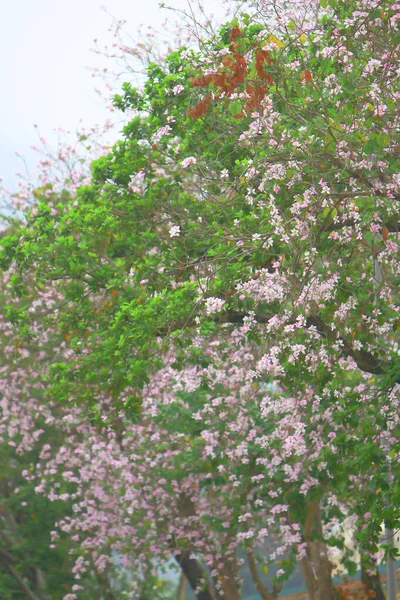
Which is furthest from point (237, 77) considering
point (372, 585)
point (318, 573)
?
point (372, 585)

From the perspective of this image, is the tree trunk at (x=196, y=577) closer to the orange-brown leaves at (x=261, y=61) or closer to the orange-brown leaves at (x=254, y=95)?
the orange-brown leaves at (x=254, y=95)

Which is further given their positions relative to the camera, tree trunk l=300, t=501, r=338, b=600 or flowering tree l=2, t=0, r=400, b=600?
tree trunk l=300, t=501, r=338, b=600

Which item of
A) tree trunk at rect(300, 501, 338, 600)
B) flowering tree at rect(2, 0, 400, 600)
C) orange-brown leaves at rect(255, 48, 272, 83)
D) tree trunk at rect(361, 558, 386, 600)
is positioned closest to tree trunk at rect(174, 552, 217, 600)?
flowering tree at rect(2, 0, 400, 600)

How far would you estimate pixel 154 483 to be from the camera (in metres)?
15.2

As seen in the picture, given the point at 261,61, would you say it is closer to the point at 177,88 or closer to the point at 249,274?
the point at 177,88

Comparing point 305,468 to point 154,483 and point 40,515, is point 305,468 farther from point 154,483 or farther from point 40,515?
point 40,515

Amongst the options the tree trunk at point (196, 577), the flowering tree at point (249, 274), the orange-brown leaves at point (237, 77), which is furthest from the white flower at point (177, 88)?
the tree trunk at point (196, 577)

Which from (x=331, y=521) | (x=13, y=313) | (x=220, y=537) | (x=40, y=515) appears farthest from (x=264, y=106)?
(x=40, y=515)

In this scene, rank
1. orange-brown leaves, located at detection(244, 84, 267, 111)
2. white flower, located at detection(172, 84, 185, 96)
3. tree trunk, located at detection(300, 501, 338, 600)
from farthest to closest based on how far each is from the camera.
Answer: tree trunk, located at detection(300, 501, 338, 600) → white flower, located at detection(172, 84, 185, 96) → orange-brown leaves, located at detection(244, 84, 267, 111)

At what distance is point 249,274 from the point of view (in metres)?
8.66

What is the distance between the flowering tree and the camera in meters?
7.61

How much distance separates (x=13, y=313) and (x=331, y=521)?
633 cm

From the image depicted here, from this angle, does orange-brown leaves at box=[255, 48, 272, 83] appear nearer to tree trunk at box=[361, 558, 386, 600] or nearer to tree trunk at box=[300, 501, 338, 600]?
tree trunk at box=[300, 501, 338, 600]

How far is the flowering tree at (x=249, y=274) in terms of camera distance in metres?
7.61
